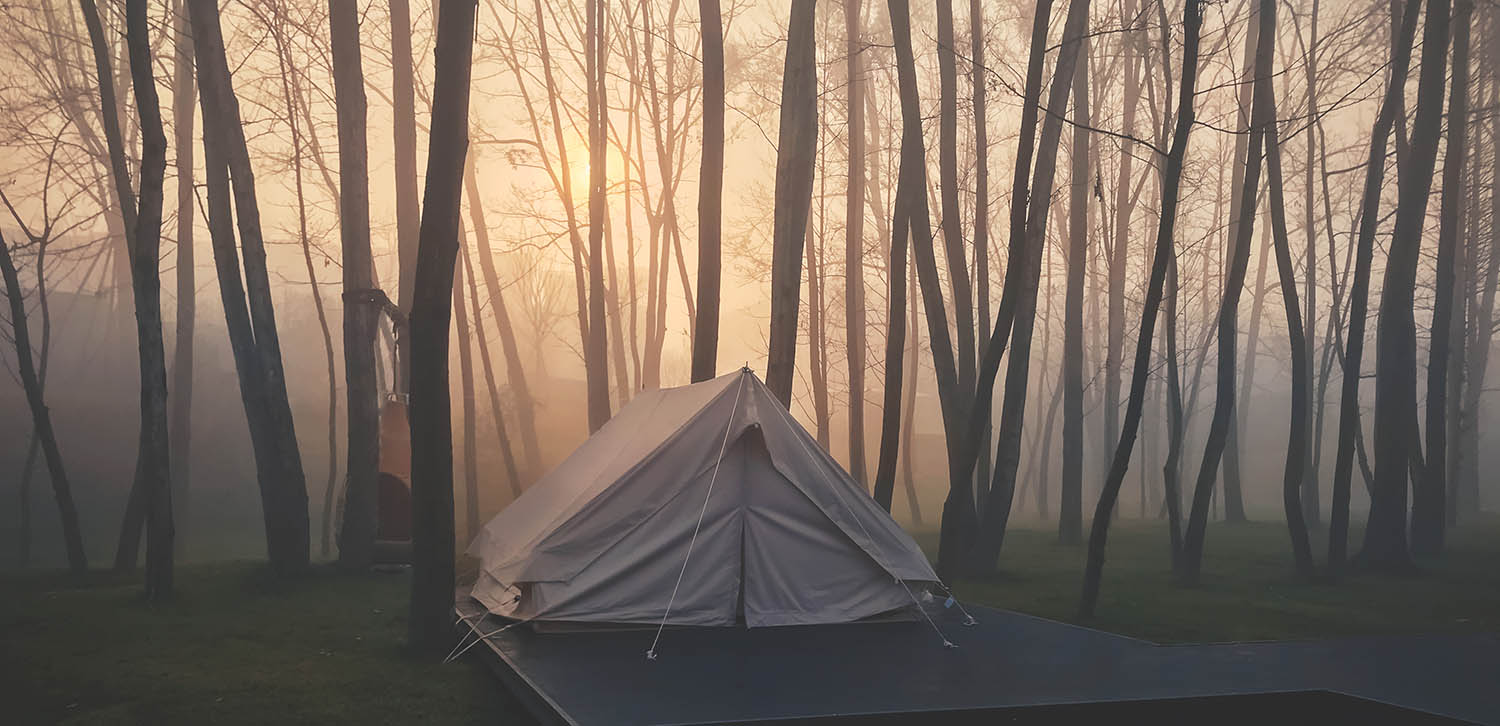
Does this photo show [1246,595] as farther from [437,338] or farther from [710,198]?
[437,338]

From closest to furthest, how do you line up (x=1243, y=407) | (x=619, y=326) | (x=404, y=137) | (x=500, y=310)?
(x=404, y=137), (x=500, y=310), (x=619, y=326), (x=1243, y=407)

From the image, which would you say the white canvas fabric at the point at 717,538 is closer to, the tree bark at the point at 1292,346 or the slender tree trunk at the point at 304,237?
the tree bark at the point at 1292,346

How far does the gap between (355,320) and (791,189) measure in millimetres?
4981

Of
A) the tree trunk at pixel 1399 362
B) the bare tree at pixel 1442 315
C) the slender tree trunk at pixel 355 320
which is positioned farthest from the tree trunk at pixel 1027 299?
the slender tree trunk at pixel 355 320

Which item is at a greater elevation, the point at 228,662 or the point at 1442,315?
the point at 1442,315

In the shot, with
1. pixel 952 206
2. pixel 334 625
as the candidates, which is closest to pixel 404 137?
pixel 952 206

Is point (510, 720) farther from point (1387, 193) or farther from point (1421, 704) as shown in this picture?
point (1387, 193)

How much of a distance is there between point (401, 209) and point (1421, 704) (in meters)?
12.5

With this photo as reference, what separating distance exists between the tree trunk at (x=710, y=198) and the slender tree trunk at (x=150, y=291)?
545 cm

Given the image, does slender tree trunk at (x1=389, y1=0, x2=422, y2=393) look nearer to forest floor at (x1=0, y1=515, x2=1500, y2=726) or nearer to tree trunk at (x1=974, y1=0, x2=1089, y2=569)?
forest floor at (x1=0, y1=515, x2=1500, y2=726)

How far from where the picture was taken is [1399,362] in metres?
12.6

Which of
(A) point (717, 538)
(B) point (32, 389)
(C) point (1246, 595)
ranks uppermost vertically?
(B) point (32, 389)

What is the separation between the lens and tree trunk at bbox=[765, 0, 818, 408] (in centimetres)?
1175

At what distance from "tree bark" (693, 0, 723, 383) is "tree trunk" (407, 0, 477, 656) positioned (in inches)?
206
